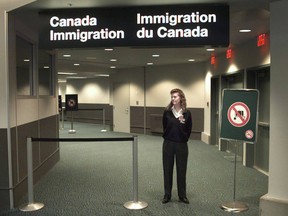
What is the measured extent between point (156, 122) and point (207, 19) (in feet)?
28.0

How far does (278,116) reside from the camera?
3.74m

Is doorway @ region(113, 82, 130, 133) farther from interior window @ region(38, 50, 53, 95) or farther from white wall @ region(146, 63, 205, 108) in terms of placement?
interior window @ region(38, 50, 53, 95)

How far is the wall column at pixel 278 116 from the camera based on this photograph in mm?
3658

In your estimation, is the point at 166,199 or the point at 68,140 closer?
the point at 68,140

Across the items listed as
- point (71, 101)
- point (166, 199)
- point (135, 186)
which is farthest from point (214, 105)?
point (71, 101)

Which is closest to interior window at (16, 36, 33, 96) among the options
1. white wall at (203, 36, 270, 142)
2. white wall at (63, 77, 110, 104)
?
white wall at (203, 36, 270, 142)

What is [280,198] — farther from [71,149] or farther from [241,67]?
[71,149]

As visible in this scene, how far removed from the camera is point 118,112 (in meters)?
13.5

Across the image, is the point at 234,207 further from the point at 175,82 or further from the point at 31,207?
the point at 175,82

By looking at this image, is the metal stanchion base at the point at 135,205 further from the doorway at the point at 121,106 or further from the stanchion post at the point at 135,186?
the doorway at the point at 121,106

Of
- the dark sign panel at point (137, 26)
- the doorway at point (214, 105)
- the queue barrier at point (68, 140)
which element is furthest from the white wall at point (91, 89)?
the dark sign panel at point (137, 26)

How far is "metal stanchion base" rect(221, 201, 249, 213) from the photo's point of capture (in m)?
4.18

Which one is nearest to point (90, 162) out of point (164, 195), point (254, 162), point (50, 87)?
point (50, 87)

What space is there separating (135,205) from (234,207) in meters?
1.31
